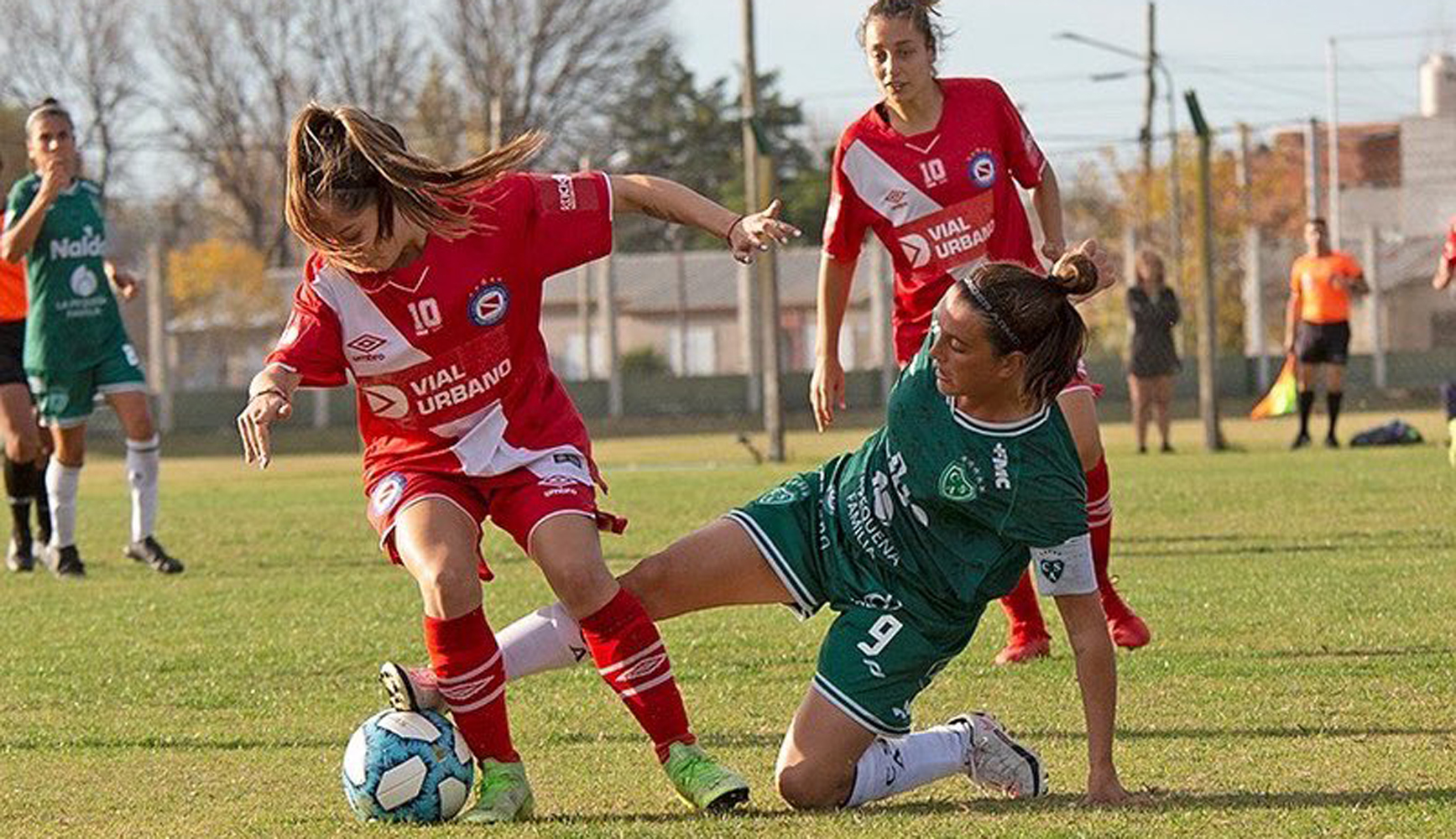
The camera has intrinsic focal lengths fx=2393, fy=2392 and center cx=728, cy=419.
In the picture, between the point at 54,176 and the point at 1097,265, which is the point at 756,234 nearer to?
the point at 1097,265

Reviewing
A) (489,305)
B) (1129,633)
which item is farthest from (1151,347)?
(489,305)

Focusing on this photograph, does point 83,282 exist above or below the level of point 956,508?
above

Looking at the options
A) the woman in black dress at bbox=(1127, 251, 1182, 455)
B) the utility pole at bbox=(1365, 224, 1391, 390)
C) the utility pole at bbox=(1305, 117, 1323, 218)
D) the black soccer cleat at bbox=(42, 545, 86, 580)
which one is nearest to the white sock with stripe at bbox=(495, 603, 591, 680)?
the black soccer cleat at bbox=(42, 545, 86, 580)

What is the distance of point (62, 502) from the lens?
11.5m

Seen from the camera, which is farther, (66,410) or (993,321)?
(66,410)

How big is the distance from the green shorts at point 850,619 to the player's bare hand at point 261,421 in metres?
1.11

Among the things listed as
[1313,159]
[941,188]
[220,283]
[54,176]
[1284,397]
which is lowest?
[1284,397]

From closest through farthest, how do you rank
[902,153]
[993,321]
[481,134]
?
[993,321] < [902,153] < [481,134]

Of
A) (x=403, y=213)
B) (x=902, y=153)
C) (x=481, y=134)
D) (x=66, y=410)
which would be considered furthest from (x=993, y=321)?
(x=481, y=134)

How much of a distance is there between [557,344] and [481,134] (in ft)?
29.7

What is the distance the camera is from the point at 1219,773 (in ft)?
17.7

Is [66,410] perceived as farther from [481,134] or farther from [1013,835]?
Answer: [481,134]

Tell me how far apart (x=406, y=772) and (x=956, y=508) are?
132cm

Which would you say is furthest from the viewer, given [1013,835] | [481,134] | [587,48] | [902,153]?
[587,48]
